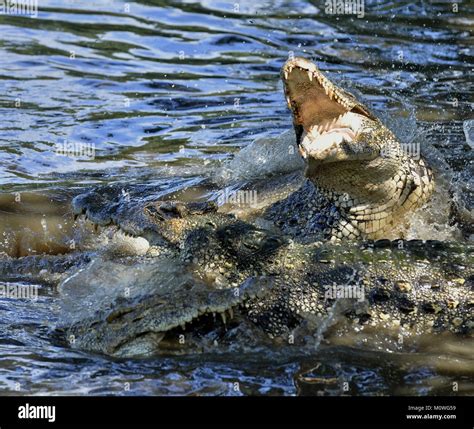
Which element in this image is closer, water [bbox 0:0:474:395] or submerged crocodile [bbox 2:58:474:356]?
water [bbox 0:0:474:395]

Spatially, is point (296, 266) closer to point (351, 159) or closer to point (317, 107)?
point (351, 159)

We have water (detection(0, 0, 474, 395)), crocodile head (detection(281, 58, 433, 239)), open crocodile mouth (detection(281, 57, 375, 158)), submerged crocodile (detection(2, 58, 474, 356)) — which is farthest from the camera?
crocodile head (detection(281, 58, 433, 239))

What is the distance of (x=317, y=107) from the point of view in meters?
7.06

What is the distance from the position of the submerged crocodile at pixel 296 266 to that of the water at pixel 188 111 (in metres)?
0.17

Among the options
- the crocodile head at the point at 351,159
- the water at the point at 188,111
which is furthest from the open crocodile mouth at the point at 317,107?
the water at the point at 188,111

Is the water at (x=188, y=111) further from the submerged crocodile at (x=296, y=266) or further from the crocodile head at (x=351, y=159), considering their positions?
the crocodile head at (x=351, y=159)

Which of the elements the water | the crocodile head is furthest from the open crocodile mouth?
the water

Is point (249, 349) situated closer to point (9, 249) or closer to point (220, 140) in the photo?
point (9, 249)

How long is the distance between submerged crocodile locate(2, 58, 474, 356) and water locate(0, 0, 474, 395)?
169 millimetres

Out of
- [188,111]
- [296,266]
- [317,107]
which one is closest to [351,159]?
[317,107]

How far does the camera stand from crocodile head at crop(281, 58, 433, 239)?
6953 millimetres

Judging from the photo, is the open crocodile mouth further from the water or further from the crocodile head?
the water

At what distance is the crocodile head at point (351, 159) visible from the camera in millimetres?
6953
